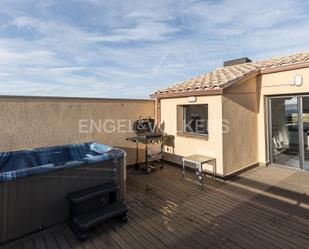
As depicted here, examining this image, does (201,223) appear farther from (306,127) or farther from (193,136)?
(306,127)

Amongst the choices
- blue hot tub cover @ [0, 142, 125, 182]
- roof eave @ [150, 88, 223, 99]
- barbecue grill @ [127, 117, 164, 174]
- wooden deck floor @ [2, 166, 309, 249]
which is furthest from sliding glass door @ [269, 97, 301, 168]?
blue hot tub cover @ [0, 142, 125, 182]

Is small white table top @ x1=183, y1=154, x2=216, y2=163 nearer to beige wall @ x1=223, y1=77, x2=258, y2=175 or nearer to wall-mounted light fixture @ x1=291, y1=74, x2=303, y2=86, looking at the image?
beige wall @ x1=223, y1=77, x2=258, y2=175

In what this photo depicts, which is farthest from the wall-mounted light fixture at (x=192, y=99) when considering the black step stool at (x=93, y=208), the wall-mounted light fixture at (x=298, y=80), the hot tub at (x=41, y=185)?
the black step stool at (x=93, y=208)

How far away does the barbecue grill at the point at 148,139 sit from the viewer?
20.6 feet

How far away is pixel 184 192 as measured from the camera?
472 cm

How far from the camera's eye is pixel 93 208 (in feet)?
11.7

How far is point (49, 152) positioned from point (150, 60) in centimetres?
892

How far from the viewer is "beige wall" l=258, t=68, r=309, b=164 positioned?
18.5 ft

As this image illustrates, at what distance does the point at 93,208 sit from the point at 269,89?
621cm

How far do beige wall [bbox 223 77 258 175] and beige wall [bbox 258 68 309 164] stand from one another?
170 mm

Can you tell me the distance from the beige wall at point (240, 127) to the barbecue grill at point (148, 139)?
2.21m

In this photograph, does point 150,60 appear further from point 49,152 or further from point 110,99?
point 49,152

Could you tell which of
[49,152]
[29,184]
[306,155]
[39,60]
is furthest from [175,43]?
[29,184]

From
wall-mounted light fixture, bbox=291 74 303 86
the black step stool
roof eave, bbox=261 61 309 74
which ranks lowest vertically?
the black step stool
